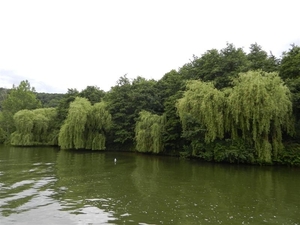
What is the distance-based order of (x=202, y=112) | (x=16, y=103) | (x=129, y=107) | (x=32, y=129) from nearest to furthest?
1. (x=202, y=112)
2. (x=129, y=107)
3. (x=32, y=129)
4. (x=16, y=103)

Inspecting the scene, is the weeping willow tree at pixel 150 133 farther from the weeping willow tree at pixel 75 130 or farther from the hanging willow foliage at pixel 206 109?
the weeping willow tree at pixel 75 130

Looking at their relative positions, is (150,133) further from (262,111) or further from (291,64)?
(291,64)

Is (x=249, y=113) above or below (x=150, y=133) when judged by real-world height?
above

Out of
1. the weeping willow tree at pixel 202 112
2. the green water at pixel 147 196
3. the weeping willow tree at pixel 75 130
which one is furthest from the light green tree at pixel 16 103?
the weeping willow tree at pixel 202 112

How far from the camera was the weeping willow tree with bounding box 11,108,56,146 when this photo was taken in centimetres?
4169

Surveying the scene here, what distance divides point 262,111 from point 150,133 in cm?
1302

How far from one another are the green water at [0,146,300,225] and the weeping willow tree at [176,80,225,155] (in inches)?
203

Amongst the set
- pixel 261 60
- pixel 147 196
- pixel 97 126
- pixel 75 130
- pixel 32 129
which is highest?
pixel 261 60

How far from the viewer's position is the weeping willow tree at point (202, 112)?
24031 millimetres

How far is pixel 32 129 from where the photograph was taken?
4319 cm

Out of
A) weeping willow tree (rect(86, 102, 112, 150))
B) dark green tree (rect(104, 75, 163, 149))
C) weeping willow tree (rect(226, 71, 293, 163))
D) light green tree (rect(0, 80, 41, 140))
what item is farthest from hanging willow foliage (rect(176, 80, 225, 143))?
light green tree (rect(0, 80, 41, 140))

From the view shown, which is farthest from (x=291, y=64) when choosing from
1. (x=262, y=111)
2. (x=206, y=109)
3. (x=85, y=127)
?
(x=85, y=127)

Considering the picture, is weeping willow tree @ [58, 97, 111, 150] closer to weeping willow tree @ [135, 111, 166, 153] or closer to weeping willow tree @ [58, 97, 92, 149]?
weeping willow tree @ [58, 97, 92, 149]

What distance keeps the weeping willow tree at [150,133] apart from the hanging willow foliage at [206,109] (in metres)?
4.66
